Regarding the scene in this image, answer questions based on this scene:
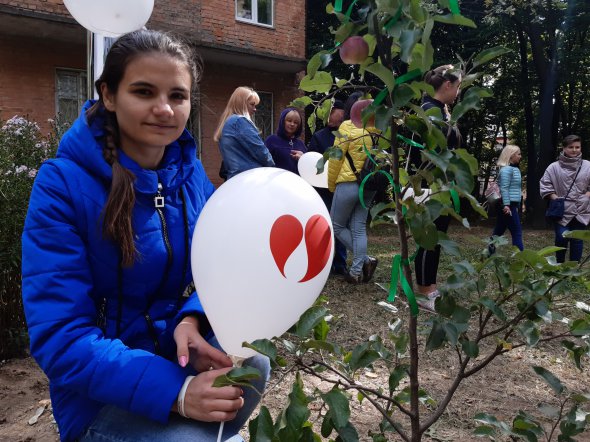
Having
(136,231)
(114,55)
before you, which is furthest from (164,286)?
(114,55)

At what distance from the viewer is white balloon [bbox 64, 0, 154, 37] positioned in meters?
2.42

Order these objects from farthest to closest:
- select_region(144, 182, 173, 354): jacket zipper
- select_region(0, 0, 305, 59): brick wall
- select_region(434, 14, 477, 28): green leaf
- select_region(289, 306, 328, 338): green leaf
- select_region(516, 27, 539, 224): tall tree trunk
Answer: select_region(516, 27, 539, 224): tall tree trunk < select_region(0, 0, 305, 59): brick wall < select_region(144, 182, 173, 354): jacket zipper < select_region(289, 306, 328, 338): green leaf < select_region(434, 14, 477, 28): green leaf

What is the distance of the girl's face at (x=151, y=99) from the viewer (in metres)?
1.35

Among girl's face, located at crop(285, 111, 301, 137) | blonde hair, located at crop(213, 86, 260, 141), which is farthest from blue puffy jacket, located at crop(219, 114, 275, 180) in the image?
girl's face, located at crop(285, 111, 301, 137)

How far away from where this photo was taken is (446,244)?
1027 millimetres

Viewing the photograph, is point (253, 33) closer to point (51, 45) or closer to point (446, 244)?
point (51, 45)

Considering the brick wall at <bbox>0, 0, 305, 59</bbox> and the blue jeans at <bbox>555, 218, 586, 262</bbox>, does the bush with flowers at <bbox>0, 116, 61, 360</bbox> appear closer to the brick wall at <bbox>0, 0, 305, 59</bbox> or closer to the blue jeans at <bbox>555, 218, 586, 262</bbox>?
the blue jeans at <bbox>555, 218, 586, 262</bbox>

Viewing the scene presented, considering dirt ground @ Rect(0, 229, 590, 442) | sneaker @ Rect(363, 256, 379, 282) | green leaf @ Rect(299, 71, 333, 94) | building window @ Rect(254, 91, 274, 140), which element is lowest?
dirt ground @ Rect(0, 229, 590, 442)

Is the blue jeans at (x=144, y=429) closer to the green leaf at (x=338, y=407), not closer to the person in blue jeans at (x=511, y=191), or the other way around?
the green leaf at (x=338, y=407)

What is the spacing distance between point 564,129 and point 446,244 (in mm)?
18191

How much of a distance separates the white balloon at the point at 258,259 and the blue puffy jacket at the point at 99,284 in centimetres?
15

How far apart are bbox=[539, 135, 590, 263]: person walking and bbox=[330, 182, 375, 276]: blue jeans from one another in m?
2.14

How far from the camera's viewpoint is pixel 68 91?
8.92 metres

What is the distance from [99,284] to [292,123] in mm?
3899
